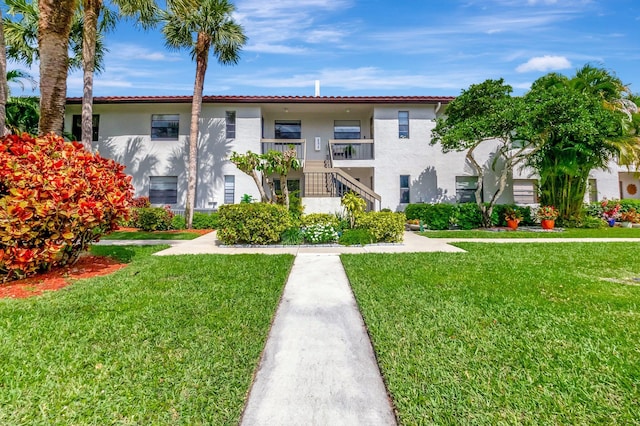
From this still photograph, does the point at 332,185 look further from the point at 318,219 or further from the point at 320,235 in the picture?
the point at 320,235

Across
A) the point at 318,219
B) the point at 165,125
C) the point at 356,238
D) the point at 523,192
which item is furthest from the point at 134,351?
the point at 523,192

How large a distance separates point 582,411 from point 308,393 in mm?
1881

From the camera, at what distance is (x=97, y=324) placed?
3373mm

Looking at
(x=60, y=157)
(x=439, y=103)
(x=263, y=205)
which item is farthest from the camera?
(x=439, y=103)

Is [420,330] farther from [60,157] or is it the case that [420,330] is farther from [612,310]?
[60,157]

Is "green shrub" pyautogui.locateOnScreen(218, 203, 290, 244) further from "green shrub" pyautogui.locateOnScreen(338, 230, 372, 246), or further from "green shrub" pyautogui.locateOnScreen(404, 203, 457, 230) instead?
"green shrub" pyautogui.locateOnScreen(404, 203, 457, 230)

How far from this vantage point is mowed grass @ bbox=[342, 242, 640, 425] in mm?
2033

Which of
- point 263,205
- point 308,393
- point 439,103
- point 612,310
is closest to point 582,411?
point 308,393

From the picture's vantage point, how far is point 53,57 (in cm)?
654

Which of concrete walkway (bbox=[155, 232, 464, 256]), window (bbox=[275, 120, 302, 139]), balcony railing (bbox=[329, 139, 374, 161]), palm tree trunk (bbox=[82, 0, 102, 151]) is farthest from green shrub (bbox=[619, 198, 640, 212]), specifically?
palm tree trunk (bbox=[82, 0, 102, 151])

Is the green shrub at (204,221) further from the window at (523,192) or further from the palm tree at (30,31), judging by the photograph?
the window at (523,192)

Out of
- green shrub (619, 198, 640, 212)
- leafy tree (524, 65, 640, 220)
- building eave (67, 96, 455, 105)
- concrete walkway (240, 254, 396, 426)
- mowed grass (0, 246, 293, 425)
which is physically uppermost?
building eave (67, 96, 455, 105)

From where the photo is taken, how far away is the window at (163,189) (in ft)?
56.3

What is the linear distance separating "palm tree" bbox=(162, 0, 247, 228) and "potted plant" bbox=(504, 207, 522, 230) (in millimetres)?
15629
